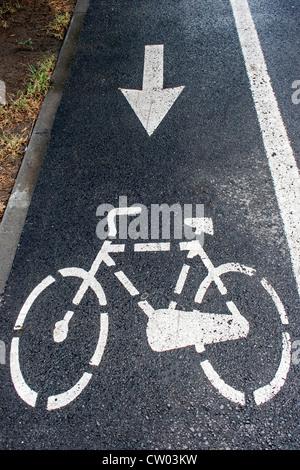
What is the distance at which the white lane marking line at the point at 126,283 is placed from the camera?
289cm

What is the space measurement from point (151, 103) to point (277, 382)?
324 centimetres

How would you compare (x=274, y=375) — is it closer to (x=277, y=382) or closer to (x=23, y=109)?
(x=277, y=382)

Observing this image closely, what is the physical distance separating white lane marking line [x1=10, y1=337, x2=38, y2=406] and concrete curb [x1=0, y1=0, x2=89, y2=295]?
56cm

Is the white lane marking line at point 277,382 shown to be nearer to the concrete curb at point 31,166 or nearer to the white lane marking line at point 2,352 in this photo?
the white lane marking line at point 2,352

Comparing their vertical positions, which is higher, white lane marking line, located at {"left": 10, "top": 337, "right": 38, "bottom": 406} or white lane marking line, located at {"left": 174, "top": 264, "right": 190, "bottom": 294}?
white lane marking line, located at {"left": 174, "top": 264, "right": 190, "bottom": 294}

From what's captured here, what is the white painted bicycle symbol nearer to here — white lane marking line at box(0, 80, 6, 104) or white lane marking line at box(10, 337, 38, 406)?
white lane marking line at box(10, 337, 38, 406)

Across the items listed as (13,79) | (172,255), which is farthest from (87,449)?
(13,79)

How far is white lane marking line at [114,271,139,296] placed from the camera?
2.89 meters

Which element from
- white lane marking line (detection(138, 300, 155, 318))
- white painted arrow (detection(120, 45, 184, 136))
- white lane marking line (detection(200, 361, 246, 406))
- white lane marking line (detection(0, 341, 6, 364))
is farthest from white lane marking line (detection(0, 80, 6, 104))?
white lane marking line (detection(200, 361, 246, 406))

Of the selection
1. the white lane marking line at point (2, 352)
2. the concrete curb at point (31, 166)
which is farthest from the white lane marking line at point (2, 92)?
the white lane marking line at point (2, 352)

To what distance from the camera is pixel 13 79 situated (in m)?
4.95

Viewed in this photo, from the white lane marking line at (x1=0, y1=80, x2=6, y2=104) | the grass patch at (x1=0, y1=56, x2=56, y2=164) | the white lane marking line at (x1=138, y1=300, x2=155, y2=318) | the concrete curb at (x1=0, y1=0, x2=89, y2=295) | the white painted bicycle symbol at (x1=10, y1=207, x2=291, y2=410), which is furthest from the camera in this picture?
the white lane marking line at (x1=0, y1=80, x2=6, y2=104)

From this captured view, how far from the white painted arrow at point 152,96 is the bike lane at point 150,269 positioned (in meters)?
0.06

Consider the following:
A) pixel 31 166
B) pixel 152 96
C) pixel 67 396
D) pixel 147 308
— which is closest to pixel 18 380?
pixel 67 396
